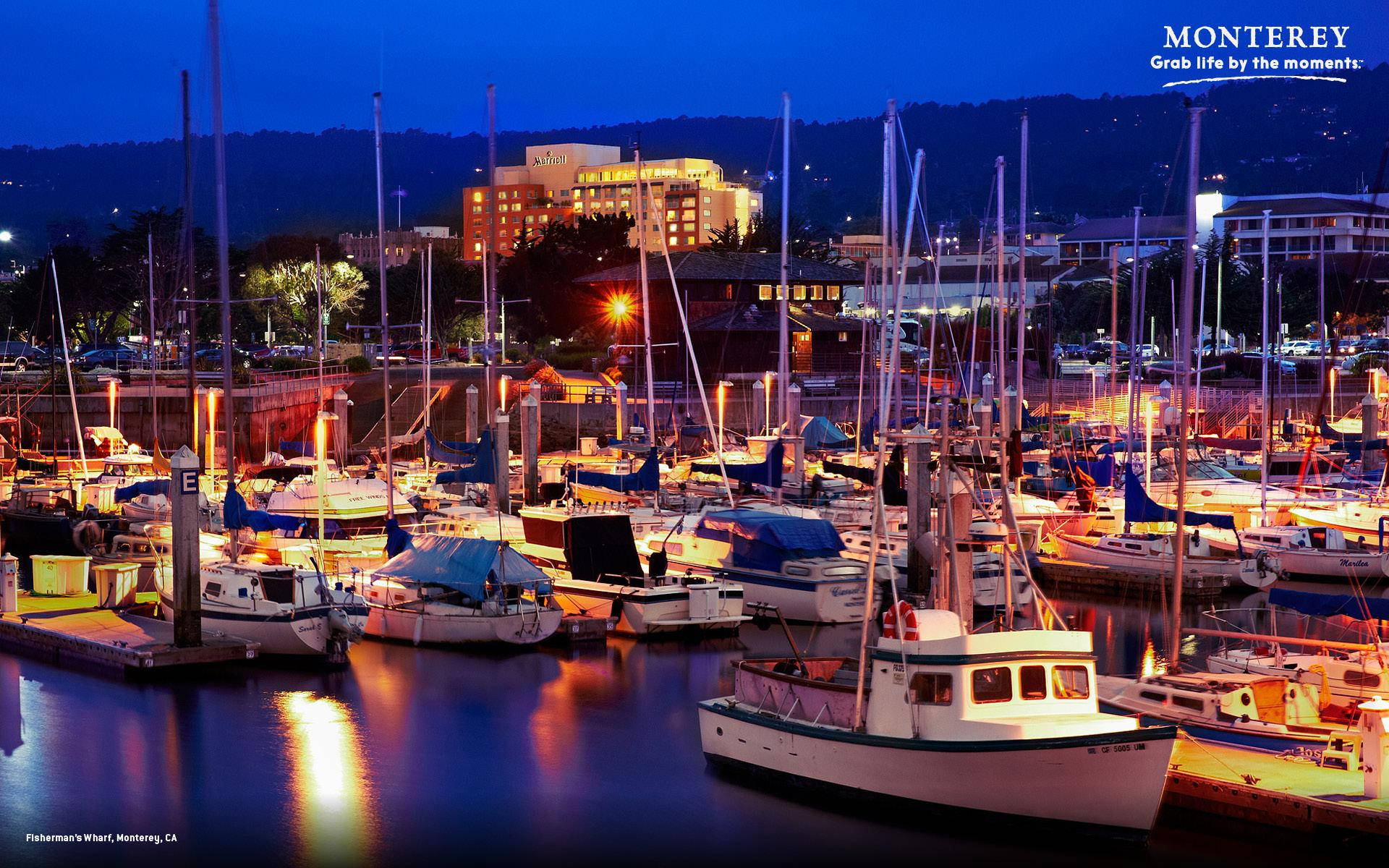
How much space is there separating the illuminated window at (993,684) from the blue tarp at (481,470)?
24729 millimetres

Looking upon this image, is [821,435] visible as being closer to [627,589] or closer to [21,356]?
[627,589]

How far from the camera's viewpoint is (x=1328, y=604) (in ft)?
84.6

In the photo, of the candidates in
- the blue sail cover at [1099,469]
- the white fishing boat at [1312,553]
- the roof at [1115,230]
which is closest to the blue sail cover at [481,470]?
the blue sail cover at [1099,469]

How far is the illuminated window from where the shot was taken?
19016mm

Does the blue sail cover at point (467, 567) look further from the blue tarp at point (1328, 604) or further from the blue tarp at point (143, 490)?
the blue tarp at point (143, 490)

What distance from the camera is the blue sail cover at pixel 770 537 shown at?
112 feet

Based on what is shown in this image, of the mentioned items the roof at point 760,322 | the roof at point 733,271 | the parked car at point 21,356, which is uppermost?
the roof at point 733,271

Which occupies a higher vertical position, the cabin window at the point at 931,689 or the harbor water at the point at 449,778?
the cabin window at the point at 931,689

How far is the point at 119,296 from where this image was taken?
348 feet

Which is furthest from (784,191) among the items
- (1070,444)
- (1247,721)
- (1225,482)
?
(1247,721)

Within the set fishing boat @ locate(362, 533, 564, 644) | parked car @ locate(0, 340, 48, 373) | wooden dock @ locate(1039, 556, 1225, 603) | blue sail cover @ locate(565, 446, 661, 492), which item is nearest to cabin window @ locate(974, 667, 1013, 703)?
fishing boat @ locate(362, 533, 564, 644)

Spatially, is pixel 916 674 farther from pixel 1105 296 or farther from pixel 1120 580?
pixel 1105 296

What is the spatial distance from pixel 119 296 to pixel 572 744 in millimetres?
90263

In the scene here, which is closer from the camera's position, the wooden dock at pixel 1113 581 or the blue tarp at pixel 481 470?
the wooden dock at pixel 1113 581
